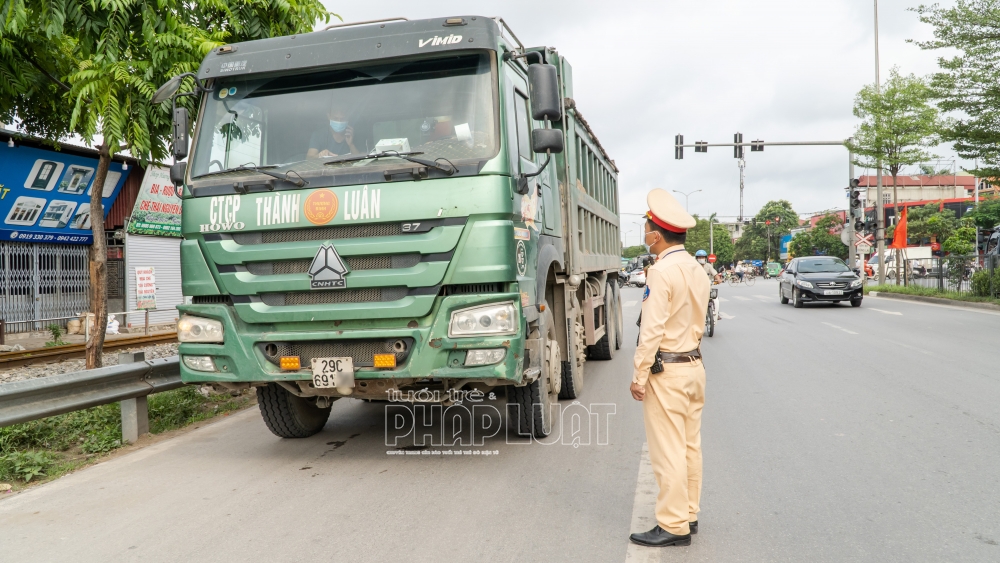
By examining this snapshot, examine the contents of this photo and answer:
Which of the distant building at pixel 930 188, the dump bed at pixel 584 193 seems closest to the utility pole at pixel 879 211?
the dump bed at pixel 584 193

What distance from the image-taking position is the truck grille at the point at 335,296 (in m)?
4.87

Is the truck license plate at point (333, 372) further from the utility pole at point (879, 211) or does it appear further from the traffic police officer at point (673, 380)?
the utility pole at point (879, 211)

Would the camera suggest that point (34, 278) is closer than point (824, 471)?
No

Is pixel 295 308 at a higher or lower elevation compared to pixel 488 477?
higher

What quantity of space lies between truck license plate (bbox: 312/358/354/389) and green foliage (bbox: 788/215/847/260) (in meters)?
84.7

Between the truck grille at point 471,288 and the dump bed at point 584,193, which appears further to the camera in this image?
the dump bed at point 584,193

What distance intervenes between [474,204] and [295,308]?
137 cm

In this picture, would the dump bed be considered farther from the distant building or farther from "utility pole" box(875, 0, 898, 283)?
the distant building

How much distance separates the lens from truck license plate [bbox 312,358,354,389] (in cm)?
490

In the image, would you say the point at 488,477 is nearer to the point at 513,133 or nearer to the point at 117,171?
the point at 513,133

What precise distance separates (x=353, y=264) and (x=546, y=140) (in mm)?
1551

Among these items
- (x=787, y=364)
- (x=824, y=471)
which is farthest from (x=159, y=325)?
(x=824, y=471)

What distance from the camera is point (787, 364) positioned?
33.1 feet

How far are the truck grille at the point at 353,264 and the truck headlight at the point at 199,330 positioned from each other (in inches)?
18.6
